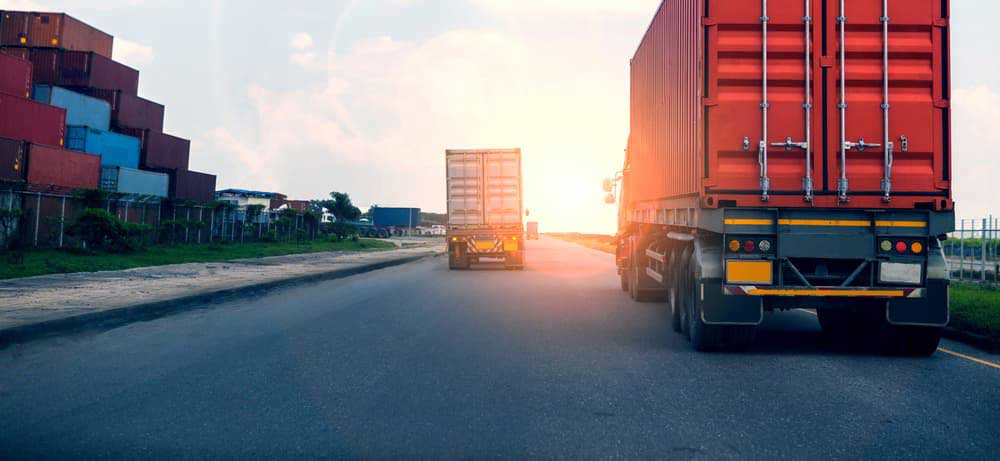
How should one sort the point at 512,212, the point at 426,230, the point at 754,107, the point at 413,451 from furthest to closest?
1. the point at 426,230
2. the point at 512,212
3. the point at 754,107
4. the point at 413,451

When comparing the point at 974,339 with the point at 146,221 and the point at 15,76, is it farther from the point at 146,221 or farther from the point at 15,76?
the point at 15,76

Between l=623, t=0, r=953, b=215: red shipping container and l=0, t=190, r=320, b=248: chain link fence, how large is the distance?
22272 mm

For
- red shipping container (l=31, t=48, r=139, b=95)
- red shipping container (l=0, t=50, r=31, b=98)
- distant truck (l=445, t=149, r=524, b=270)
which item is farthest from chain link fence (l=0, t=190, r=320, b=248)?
red shipping container (l=31, t=48, r=139, b=95)

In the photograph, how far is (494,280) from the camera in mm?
18828

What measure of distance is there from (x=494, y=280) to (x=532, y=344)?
35.2 ft

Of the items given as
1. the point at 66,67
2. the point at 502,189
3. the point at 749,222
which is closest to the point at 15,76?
the point at 66,67

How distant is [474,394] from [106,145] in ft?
137

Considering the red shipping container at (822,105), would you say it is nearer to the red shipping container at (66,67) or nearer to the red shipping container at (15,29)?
the red shipping container at (66,67)

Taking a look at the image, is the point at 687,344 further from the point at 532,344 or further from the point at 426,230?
the point at 426,230

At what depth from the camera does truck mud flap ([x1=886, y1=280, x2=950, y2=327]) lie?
6949 mm

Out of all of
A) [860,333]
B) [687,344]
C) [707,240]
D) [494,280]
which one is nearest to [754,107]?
[707,240]

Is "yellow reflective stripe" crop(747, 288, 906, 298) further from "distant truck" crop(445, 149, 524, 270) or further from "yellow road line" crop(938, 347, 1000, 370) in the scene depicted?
"distant truck" crop(445, 149, 524, 270)

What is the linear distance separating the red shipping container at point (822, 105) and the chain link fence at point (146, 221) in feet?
73.1

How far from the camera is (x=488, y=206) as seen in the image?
23.4 meters
